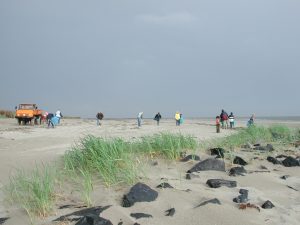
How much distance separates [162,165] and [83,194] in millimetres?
2048

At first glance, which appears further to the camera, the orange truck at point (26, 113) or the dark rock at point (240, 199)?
the orange truck at point (26, 113)

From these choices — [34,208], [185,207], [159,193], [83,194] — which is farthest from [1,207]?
[185,207]

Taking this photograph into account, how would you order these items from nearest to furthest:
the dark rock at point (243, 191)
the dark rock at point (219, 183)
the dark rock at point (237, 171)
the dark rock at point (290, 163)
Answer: the dark rock at point (243, 191) < the dark rock at point (219, 183) < the dark rock at point (237, 171) < the dark rock at point (290, 163)

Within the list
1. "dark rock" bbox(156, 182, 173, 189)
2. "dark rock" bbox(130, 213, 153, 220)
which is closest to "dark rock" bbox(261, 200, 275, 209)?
"dark rock" bbox(156, 182, 173, 189)

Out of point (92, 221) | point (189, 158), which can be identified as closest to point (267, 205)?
point (92, 221)

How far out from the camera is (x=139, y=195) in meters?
4.46

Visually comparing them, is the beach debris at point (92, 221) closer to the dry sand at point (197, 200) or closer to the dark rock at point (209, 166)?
the dry sand at point (197, 200)

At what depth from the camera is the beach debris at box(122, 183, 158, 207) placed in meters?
4.34

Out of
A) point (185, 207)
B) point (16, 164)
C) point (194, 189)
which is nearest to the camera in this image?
point (185, 207)

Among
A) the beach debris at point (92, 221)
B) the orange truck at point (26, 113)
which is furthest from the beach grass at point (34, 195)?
the orange truck at point (26, 113)

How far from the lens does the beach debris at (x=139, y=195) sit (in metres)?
4.34

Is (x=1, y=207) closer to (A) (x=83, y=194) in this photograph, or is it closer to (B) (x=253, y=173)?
(A) (x=83, y=194)

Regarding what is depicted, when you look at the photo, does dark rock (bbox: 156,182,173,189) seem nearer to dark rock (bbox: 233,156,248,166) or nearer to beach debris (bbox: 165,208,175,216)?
beach debris (bbox: 165,208,175,216)

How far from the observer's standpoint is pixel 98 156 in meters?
6.07
